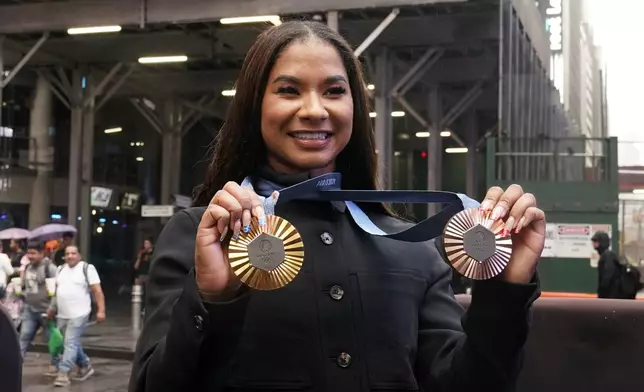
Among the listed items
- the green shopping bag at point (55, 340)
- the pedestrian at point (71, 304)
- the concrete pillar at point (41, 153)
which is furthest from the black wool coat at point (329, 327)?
the concrete pillar at point (41, 153)

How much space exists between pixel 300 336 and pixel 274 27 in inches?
23.9

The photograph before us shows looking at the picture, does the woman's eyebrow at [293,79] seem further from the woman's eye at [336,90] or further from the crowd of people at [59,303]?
the crowd of people at [59,303]

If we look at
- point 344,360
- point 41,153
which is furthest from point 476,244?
point 41,153

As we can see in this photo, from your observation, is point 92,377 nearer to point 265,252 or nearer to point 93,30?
point 93,30

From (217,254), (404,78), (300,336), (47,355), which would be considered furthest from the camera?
(404,78)

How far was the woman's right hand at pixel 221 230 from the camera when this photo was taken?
1.09 metres

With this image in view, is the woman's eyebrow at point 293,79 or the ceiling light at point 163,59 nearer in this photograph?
the woman's eyebrow at point 293,79

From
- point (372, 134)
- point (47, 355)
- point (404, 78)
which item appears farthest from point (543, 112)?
point (372, 134)

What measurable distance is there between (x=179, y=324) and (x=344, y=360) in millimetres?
297

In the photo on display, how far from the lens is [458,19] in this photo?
1525 centimetres

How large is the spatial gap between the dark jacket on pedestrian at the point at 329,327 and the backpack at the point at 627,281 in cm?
875

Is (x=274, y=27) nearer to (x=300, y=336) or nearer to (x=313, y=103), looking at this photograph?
(x=313, y=103)

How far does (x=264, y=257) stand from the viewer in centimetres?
106

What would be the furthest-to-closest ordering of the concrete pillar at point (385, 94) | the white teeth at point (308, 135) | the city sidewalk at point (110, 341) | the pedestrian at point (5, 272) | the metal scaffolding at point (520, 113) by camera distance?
the concrete pillar at point (385, 94)
the metal scaffolding at point (520, 113)
the city sidewalk at point (110, 341)
the pedestrian at point (5, 272)
the white teeth at point (308, 135)
